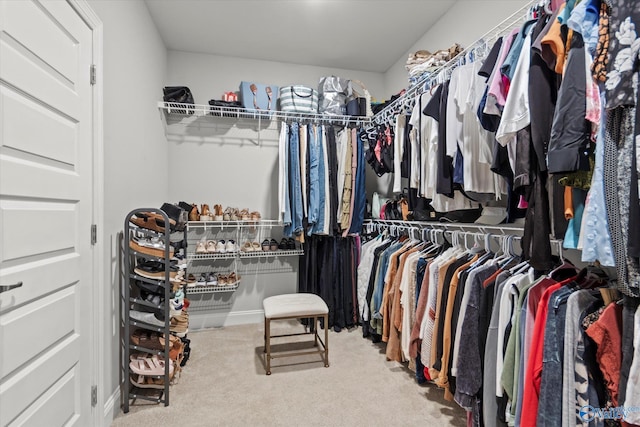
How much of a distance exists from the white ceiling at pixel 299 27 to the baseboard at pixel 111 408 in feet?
8.93

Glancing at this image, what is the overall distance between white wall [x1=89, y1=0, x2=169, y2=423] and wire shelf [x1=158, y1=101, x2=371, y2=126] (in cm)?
29

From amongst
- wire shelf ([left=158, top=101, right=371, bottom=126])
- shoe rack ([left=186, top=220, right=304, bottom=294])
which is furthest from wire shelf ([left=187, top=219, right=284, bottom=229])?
wire shelf ([left=158, top=101, right=371, bottom=126])

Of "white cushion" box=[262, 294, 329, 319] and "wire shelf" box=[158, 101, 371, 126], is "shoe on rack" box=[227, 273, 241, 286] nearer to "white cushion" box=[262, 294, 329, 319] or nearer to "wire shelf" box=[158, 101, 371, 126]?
"white cushion" box=[262, 294, 329, 319]

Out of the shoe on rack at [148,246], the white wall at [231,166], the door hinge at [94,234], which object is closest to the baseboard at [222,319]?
the white wall at [231,166]

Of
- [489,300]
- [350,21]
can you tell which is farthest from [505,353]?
[350,21]

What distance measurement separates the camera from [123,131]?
1938mm

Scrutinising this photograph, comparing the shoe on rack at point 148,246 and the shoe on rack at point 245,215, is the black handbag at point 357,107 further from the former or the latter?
the shoe on rack at point 148,246

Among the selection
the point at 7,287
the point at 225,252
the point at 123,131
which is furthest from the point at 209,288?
the point at 7,287

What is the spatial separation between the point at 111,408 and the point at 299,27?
3.02 meters

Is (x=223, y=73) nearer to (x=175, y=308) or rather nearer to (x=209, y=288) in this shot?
(x=209, y=288)

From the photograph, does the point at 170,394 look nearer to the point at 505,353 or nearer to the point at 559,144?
the point at 505,353

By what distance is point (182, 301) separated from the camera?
6.73ft

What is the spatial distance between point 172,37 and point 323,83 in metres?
1.44

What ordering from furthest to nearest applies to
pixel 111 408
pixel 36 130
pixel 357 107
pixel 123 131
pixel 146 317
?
pixel 357 107 → pixel 123 131 → pixel 146 317 → pixel 111 408 → pixel 36 130
